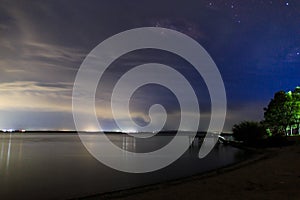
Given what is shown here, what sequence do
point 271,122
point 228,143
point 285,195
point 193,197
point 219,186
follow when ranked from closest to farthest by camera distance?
point 285,195, point 193,197, point 219,186, point 271,122, point 228,143

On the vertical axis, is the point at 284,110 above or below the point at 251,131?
above

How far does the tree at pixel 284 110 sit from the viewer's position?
71.4 m

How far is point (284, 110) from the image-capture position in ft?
238

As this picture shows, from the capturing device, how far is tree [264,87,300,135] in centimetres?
7138

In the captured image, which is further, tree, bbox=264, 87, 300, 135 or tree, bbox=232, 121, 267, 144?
tree, bbox=264, 87, 300, 135

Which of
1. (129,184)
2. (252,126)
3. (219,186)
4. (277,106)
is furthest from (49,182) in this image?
(277,106)

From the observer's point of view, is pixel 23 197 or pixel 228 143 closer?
pixel 23 197

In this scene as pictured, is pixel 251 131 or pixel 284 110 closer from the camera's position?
pixel 251 131

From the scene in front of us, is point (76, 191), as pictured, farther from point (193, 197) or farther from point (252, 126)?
point (252, 126)

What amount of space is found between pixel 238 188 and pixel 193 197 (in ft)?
10.8

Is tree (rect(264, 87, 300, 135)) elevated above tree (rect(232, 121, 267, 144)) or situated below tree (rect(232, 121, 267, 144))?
above

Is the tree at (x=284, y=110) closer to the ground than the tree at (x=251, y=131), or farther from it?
farther from it

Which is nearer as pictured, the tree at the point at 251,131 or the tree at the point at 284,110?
the tree at the point at 251,131

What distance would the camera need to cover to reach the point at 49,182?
3039 cm
